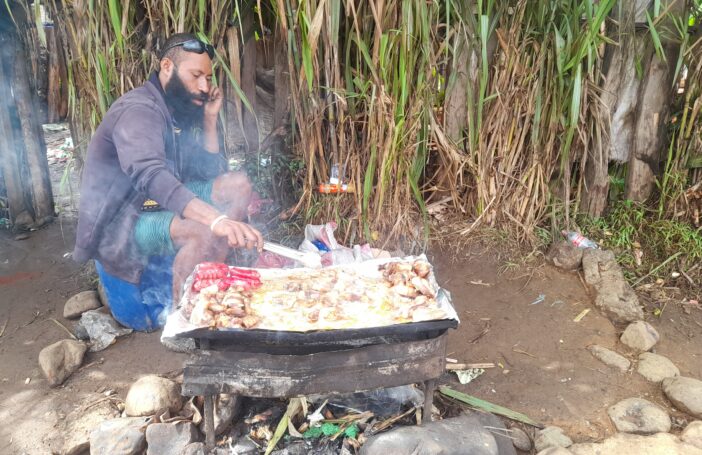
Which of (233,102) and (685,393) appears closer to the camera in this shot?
(685,393)

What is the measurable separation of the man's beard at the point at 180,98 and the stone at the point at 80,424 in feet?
5.25

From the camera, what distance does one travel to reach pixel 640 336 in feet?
9.55

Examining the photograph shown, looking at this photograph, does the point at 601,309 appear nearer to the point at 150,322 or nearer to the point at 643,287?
the point at 643,287

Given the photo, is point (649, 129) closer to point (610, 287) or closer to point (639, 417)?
point (610, 287)

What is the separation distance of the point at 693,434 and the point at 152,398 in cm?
246

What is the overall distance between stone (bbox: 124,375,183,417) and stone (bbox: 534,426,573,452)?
167 centimetres

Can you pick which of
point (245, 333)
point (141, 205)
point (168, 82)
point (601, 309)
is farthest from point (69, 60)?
point (601, 309)

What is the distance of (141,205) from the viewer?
2869mm

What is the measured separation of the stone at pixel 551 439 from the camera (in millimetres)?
2256

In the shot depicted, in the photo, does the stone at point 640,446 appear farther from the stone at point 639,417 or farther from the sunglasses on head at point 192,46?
the sunglasses on head at point 192,46

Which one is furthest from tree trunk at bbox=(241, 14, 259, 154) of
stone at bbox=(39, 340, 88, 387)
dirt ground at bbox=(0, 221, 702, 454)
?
stone at bbox=(39, 340, 88, 387)

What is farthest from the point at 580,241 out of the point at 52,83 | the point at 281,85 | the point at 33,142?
the point at 33,142

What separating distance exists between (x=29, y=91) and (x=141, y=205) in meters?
2.09

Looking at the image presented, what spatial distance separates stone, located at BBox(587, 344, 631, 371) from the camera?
9.14 ft
